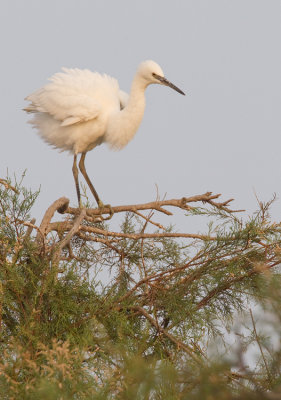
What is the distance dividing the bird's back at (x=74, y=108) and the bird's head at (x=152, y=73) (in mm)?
367

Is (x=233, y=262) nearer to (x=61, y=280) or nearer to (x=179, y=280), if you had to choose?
(x=179, y=280)

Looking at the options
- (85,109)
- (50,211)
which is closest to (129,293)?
(50,211)

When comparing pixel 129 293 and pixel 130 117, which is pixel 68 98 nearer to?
pixel 130 117

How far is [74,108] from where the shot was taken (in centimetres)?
518

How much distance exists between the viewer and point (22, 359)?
7.47 ft

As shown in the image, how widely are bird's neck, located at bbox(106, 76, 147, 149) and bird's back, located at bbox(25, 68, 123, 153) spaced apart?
0.38 feet

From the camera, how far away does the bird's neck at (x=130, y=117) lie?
521 centimetres

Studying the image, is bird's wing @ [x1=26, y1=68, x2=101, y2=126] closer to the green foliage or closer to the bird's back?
the bird's back

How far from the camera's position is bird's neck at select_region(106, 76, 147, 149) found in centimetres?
521

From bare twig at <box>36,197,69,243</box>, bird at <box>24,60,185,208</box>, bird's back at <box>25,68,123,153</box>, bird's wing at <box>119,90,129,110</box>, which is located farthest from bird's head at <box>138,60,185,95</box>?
bare twig at <box>36,197,69,243</box>

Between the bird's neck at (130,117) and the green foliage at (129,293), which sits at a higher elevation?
the bird's neck at (130,117)

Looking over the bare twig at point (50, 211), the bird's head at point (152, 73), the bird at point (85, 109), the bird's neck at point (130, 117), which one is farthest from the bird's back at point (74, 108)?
the bare twig at point (50, 211)

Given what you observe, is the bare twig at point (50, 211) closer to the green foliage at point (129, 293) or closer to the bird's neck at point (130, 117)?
the green foliage at point (129, 293)

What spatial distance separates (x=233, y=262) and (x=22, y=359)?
4.59 ft
